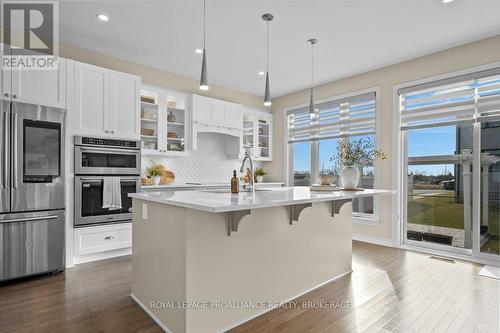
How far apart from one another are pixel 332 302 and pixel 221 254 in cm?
122

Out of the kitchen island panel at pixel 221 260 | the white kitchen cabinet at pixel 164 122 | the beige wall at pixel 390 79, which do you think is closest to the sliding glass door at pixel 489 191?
the beige wall at pixel 390 79

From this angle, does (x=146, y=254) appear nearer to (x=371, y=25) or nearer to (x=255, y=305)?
(x=255, y=305)

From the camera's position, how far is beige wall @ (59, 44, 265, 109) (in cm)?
383

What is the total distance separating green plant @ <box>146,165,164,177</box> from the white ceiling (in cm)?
166

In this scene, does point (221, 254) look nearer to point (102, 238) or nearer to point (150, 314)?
point (150, 314)

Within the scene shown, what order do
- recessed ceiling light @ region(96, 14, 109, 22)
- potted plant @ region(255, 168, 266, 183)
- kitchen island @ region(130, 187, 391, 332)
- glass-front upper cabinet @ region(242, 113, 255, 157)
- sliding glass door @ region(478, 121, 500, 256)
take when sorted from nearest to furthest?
kitchen island @ region(130, 187, 391, 332), recessed ceiling light @ region(96, 14, 109, 22), sliding glass door @ region(478, 121, 500, 256), glass-front upper cabinet @ region(242, 113, 255, 157), potted plant @ region(255, 168, 266, 183)

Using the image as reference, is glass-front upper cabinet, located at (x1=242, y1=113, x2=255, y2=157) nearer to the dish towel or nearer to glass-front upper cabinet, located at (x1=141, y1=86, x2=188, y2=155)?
glass-front upper cabinet, located at (x1=141, y1=86, x2=188, y2=155)

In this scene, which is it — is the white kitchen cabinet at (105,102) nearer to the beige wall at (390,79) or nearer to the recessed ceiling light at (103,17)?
the recessed ceiling light at (103,17)

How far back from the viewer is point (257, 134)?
610 cm

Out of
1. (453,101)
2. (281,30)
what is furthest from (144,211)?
(453,101)

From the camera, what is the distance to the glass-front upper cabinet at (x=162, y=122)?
444 centimetres

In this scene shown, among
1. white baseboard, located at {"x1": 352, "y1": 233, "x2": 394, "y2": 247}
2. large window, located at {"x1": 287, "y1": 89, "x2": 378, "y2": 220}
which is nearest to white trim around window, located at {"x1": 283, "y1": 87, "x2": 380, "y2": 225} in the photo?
large window, located at {"x1": 287, "y1": 89, "x2": 378, "y2": 220}

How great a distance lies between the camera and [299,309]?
2.37 m

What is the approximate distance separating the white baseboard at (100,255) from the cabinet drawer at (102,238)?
0.11 m
